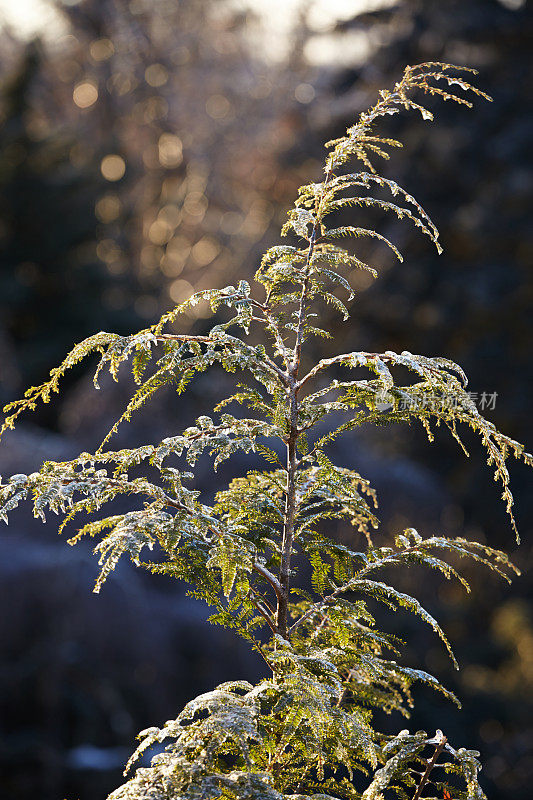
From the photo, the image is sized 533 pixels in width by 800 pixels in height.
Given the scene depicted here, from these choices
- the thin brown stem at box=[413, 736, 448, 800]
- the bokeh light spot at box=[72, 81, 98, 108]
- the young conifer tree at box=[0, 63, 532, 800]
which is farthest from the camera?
the bokeh light spot at box=[72, 81, 98, 108]

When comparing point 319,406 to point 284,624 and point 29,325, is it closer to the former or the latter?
point 284,624

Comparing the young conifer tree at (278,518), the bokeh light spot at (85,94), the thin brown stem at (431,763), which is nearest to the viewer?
the young conifer tree at (278,518)

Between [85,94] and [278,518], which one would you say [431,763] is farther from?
[85,94]

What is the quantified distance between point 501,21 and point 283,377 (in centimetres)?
1258

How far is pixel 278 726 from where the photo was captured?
4.74 ft

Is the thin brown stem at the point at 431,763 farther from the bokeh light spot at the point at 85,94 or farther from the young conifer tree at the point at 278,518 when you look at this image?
the bokeh light spot at the point at 85,94

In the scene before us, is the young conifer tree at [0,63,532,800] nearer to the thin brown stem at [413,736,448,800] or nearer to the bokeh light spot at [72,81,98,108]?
the thin brown stem at [413,736,448,800]

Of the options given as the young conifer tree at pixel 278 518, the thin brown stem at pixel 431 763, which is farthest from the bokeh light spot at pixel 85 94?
the thin brown stem at pixel 431 763

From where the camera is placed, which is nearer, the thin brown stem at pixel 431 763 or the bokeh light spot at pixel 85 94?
the thin brown stem at pixel 431 763

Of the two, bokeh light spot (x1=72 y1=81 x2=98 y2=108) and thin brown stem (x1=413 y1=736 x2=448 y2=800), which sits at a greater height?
bokeh light spot (x1=72 y1=81 x2=98 y2=108)

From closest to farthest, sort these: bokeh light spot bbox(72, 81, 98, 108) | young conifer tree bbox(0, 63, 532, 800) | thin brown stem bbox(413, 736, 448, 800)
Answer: young conifer tree bbox(0, 63, 532, 800), thin brown stem bbox(413, 736, 448, 800), bokeh light spot bbox(72, 81, 98, 108)

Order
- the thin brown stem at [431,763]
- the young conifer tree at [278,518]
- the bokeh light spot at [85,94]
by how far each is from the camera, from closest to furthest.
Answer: the young conifer tree at [278,518] < the thin brown stem at [431,763] < the bokeh light spot at [85,94]

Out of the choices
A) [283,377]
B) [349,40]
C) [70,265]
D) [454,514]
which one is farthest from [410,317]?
[283,377]

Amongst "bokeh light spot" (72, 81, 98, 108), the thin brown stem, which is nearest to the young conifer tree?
the thin brown stem
